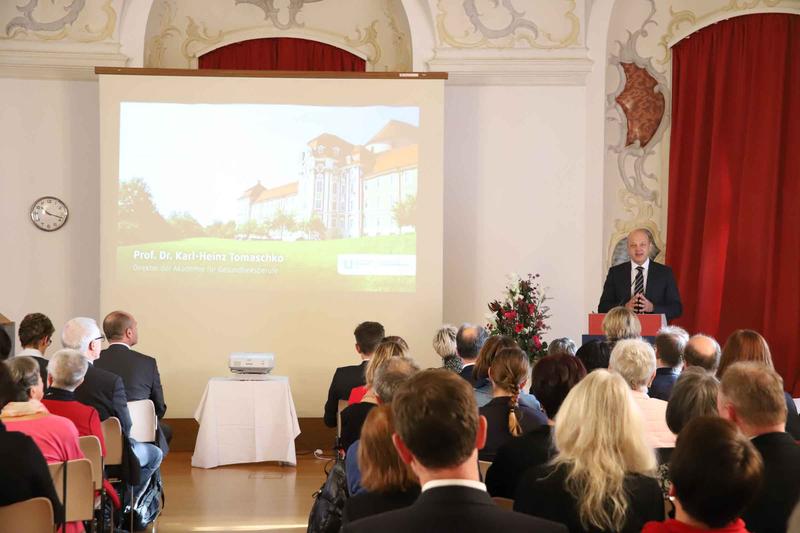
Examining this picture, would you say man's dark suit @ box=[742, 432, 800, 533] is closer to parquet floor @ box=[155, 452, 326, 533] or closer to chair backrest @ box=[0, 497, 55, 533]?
chair backrest @ box=[0, 497, 55, 533]

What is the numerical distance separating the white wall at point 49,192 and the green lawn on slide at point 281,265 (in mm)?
844

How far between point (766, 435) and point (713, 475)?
3.07 feet

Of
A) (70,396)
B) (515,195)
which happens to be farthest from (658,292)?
(70,396)

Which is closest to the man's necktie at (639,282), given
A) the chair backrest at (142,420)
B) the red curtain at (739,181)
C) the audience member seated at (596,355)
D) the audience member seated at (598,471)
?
the red curtain at (739,181)

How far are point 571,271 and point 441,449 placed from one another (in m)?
7.01

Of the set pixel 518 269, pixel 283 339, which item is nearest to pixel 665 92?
pixel 518 269

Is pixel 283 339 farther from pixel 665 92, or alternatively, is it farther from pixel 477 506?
pixel 477 506

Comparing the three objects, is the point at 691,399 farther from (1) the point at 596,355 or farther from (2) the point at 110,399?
(2) the point at 110,399

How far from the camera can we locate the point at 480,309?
888 centimetres

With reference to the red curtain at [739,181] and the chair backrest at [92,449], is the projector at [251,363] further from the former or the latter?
the red curtain at [739,181]

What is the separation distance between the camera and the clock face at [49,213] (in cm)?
877

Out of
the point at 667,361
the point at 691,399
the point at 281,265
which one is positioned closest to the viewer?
the point at 691,399

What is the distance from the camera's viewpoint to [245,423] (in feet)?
24.4

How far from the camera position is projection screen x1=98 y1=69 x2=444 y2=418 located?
331 inches
